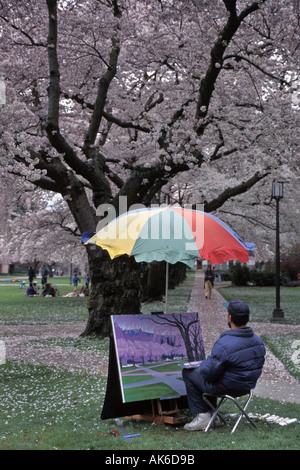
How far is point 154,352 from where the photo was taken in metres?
6.72

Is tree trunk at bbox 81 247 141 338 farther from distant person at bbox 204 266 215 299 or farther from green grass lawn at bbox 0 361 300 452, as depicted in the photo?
distant person at bbox 204 266 215 299

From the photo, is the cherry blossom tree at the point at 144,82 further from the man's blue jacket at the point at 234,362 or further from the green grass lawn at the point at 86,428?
the man's blue jacket at the point at 234,362

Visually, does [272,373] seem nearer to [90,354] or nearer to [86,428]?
[90,354]

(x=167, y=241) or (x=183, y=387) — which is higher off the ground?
(x=167, y=241)

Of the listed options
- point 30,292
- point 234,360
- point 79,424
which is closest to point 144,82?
point 79,424

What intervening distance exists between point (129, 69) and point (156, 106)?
2266 millimetres

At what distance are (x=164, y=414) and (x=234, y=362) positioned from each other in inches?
48.5

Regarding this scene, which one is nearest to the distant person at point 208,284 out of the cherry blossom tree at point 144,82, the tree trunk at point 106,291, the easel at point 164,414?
the cherry blossom tree at point 144,82

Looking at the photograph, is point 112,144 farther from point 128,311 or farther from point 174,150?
point 128,311

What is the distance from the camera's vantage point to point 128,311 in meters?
14.2

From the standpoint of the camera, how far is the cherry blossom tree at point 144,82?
526 inches

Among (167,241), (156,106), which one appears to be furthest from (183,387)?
(156,106)

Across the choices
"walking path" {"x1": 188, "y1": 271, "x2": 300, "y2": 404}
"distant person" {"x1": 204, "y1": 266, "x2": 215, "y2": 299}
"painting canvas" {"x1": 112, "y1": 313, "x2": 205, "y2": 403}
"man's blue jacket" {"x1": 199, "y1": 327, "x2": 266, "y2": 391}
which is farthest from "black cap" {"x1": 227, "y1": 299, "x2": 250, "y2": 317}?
"distant person" {"x1": 204, "y1": 266, "x2": 215, "y2": 299}

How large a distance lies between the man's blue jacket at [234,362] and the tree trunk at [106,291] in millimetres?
8185
